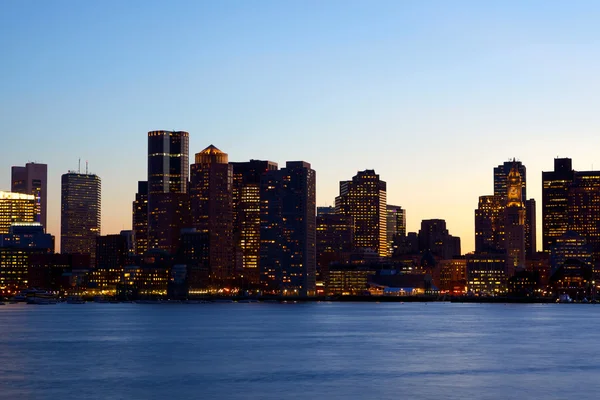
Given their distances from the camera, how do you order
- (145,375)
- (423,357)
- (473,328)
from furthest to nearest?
(473,328) < (423,357) < (145,375)

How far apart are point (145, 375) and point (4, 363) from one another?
1600 cm

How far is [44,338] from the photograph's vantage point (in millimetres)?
122375

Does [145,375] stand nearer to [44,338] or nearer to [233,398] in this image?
[233,398]

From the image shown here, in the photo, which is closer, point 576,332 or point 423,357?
point 423,357

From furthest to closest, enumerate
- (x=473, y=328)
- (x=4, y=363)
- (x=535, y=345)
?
1. (x=473, y=328)
2. (x=535, y=345)
3. (x=4, y=363)

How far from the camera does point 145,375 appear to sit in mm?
77812

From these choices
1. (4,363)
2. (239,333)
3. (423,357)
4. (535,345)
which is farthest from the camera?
(239,333)

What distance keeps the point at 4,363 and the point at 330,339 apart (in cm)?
4728

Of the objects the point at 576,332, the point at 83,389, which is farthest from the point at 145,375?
the point at 576,332

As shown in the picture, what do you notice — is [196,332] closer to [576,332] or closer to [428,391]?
[576,332]

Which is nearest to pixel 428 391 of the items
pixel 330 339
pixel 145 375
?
pixel 145 375

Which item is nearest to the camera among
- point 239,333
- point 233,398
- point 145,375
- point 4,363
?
point 233,398

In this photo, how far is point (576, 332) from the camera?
140 meters

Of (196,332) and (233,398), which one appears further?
(196,332)
